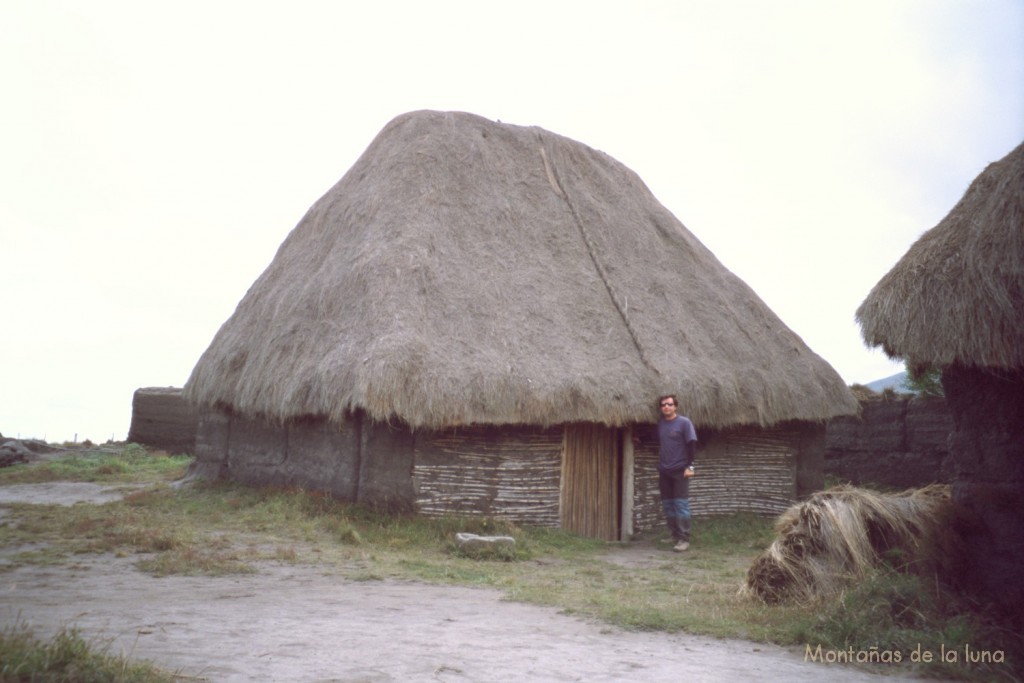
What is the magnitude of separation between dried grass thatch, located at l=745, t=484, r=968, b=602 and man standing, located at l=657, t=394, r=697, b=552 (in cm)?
348

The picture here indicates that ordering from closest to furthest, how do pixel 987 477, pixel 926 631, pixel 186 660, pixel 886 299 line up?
pixel 186 660 → pixel 926 631 → pixel 987 477 → pixel 886 299

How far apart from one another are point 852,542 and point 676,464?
398cm

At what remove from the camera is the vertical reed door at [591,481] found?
35.9 feet

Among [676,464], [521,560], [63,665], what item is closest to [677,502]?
[676,464]

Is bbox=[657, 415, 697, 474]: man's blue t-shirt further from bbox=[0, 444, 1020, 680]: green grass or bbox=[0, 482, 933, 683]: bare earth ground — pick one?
bbox=[0, 482, 933, 683]: bare earth ground

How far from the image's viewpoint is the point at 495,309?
11.0 m

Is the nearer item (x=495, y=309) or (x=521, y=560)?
(x=521, y=560)

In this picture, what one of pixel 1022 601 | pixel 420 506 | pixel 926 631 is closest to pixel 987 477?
pixel 1022 601

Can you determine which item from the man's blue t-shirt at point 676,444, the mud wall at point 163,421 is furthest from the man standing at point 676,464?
the mud wall at point 163,421

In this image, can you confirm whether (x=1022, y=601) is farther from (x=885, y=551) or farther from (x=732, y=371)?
(x=732, y=371)

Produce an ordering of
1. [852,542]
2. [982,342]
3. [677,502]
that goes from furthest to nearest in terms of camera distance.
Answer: [677,502]
[852,542]
[982,342]

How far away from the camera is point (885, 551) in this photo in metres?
6.26

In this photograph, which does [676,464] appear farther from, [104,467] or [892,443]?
[104,467]

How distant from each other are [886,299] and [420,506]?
219 inches
